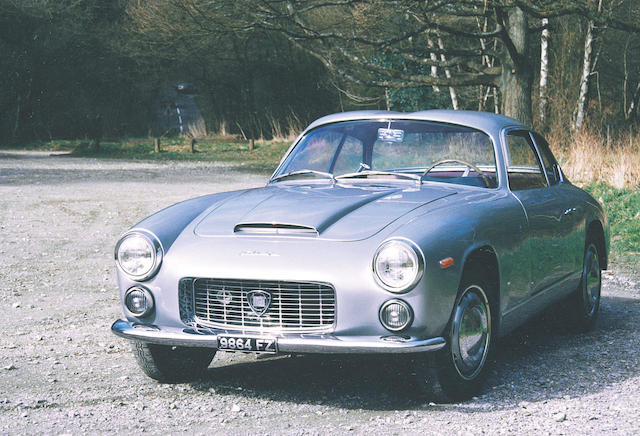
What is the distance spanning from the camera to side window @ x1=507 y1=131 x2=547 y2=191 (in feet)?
18.3

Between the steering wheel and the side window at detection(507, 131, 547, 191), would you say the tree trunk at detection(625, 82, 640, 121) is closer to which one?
the side window at detection(507, 131, 547, 191)

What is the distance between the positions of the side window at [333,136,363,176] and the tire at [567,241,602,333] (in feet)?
5.99

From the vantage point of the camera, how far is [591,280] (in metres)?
6.35

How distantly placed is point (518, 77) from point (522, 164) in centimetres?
1174

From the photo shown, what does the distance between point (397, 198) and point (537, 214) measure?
3.55 ft

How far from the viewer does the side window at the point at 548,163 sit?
6137mm

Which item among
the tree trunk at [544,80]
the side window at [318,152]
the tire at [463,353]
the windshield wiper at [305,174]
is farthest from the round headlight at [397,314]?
the tree trunk at [544,80]

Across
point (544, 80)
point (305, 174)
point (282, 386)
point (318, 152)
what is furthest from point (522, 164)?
point (544, 80)

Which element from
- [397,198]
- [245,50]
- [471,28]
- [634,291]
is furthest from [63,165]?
[397,198]

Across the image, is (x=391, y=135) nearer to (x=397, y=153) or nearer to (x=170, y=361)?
(x=397, y=153)

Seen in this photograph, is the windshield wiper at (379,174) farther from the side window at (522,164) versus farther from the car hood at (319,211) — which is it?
the side window at (522,164)

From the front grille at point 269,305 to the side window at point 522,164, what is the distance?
1817 millimetres

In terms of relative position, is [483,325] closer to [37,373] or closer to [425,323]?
[425,323]

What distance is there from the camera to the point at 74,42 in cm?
3600
